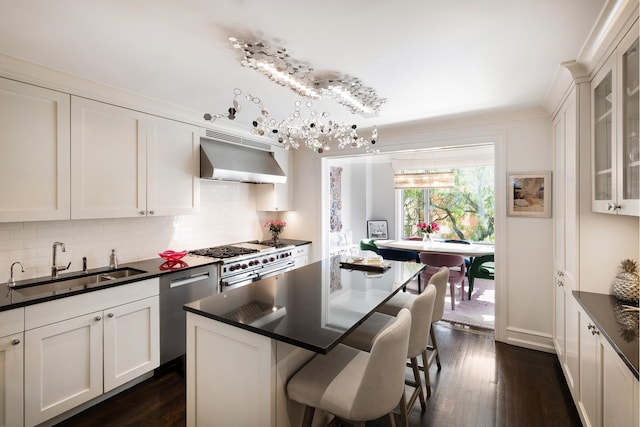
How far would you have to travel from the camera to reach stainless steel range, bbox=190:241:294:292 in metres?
3.12

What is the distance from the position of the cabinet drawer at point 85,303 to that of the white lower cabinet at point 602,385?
2904 mm

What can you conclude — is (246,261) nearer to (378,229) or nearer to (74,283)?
(74,283)

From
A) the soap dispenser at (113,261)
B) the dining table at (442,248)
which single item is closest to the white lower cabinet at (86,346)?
the soap dispenser at (113,261)

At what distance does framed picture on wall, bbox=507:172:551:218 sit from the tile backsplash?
3.19 metres

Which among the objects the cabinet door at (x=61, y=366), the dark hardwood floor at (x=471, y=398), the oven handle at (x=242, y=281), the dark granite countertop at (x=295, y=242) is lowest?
the dark hardwood floor at (x=471, y=398)

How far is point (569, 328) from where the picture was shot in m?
2.19

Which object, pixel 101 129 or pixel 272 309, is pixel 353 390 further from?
pixel 101 129

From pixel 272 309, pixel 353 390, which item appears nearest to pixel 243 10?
pixel 272 309

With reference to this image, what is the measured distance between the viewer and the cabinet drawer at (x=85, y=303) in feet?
6.16

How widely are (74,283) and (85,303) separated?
48 centimetres

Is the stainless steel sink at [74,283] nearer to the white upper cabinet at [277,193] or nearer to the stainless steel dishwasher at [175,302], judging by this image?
the stainless steel dishwasher at [175,302]

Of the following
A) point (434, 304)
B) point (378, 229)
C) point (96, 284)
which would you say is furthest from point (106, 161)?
point (378, 229)

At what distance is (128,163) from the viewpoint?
260 cm

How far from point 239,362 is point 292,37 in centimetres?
176
